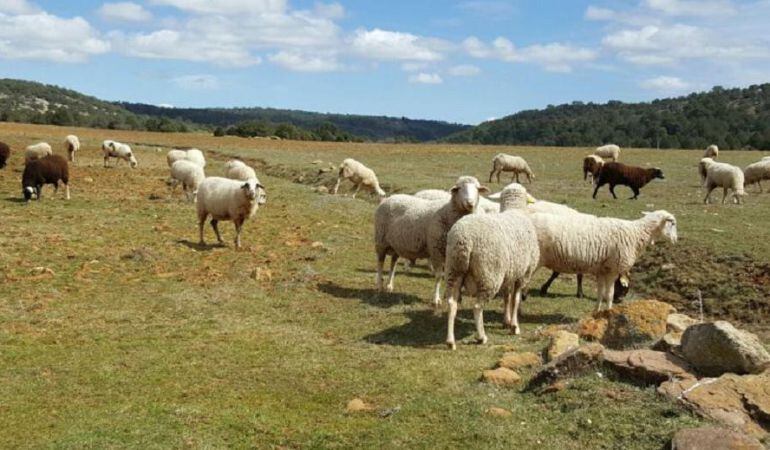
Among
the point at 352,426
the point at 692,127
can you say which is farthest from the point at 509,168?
the point at 692,127

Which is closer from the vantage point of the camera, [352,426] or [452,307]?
[352,426]

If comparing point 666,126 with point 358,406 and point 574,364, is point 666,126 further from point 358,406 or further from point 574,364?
point 358,406

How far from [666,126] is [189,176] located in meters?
92.8

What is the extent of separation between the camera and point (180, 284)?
1479 centimetres

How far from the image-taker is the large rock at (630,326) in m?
Result: 10.0

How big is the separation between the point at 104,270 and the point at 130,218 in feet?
23.9

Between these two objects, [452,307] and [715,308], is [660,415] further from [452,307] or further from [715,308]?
[715,308]

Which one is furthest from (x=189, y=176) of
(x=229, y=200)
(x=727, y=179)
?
(x=727, y=179)

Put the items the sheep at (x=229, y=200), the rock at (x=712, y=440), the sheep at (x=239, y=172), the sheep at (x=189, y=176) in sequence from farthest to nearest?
the sheep at (x=239, y=172), the sheep at (x=189, y=176), the sheep at (x=229, y=200), the rock at (x=712, y=440)

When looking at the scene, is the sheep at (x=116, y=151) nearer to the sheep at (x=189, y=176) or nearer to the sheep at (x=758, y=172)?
the sheep at (x=189, y=176)

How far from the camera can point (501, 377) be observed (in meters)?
9.16

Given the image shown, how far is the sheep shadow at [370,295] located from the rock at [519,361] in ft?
13.0

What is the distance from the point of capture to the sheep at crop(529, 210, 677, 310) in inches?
524

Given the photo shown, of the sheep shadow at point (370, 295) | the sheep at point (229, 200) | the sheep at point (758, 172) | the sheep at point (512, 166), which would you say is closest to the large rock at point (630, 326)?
the sheep shadow at point (370, 295)
